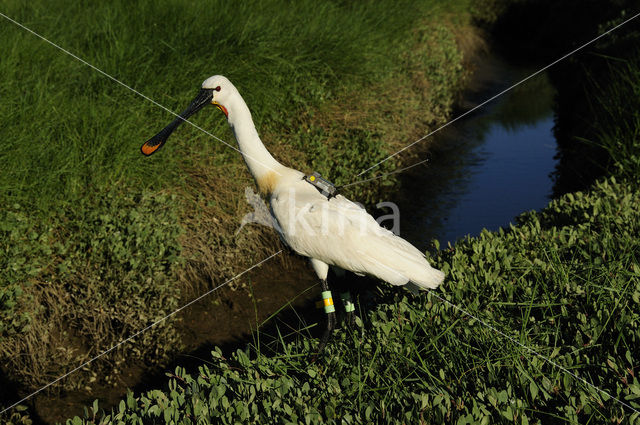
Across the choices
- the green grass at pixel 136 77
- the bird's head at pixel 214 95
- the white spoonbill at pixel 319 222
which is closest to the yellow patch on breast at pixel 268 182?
the white spoonbill at pixel 319 222

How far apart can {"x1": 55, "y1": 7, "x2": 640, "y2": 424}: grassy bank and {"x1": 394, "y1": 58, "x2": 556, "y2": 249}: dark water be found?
10.6ft

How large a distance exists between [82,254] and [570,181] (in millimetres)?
6738

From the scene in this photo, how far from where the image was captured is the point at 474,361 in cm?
335

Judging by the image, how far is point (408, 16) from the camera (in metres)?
12.2

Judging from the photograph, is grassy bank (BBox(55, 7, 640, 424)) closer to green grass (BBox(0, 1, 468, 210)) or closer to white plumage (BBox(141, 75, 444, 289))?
white plumage (BBox(141, 75, 444, 289))

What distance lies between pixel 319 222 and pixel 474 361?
4.06ft

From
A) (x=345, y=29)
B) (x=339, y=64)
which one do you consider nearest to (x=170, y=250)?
(x=339, y=64)

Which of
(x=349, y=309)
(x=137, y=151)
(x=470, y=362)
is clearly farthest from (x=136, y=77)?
(x=470, y=362)

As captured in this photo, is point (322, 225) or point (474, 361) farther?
point (322, 225)

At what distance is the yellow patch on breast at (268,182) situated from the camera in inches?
159

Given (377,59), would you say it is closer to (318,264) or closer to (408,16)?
(408,16)

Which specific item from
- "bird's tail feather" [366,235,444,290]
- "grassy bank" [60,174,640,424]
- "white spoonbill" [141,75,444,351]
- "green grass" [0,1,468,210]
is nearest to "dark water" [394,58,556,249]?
"green grass" [0,1,468,210]

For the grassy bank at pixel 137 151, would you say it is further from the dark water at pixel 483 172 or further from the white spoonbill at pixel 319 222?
the white spoonbill at pixel 319 222

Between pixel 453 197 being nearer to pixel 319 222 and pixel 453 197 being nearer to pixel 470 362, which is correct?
pixel 319 222
